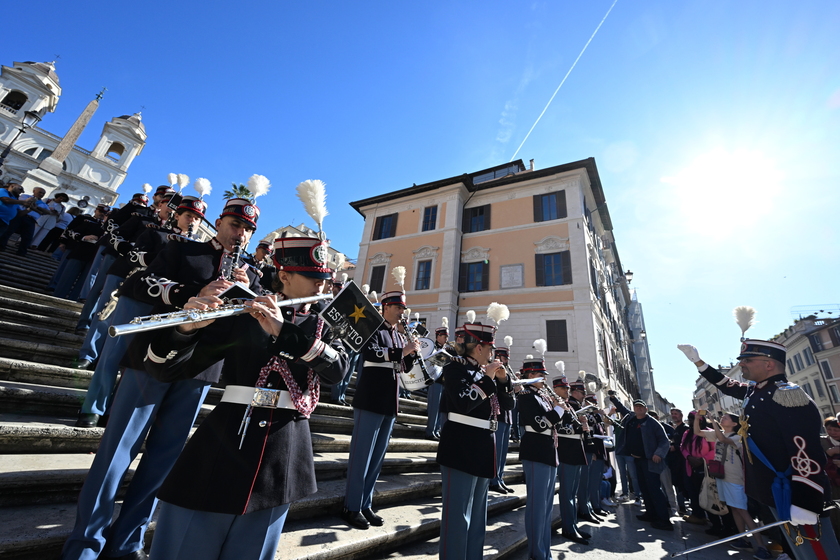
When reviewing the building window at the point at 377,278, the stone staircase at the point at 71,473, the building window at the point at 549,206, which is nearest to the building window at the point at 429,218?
the building window at the point at 377,278

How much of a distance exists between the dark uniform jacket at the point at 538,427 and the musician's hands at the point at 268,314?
401 centimetres

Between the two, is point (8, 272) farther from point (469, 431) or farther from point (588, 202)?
point (588, 202)

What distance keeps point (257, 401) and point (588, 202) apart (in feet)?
82.8

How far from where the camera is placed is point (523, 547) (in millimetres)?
4668

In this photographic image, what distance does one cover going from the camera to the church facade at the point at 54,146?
33.6m

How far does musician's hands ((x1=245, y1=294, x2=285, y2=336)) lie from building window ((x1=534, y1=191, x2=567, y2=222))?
71.4ft

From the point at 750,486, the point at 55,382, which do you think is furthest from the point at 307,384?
the point at 750,486

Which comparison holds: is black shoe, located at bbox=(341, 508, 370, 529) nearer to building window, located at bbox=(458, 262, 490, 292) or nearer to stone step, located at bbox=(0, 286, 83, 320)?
stone step, located at bbox=(0, 286, 83, 320)

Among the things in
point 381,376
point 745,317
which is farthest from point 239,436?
point 745,317

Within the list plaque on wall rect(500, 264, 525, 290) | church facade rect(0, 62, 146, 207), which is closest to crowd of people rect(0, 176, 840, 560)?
plaque on wall rect(500, 264, 525, 290)

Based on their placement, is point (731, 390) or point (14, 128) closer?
point (731, 390)

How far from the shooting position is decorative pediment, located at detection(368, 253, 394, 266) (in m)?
25.2

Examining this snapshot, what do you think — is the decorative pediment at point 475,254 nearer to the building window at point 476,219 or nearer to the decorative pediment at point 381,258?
the building window at point 476,219

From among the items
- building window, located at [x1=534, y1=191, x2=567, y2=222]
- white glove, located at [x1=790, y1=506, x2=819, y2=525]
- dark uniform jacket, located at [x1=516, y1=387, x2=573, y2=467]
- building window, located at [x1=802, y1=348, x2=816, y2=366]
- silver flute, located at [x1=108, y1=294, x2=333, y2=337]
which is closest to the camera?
silver flute, located at [x1=108, y1=294, x2=333, y2=337]
